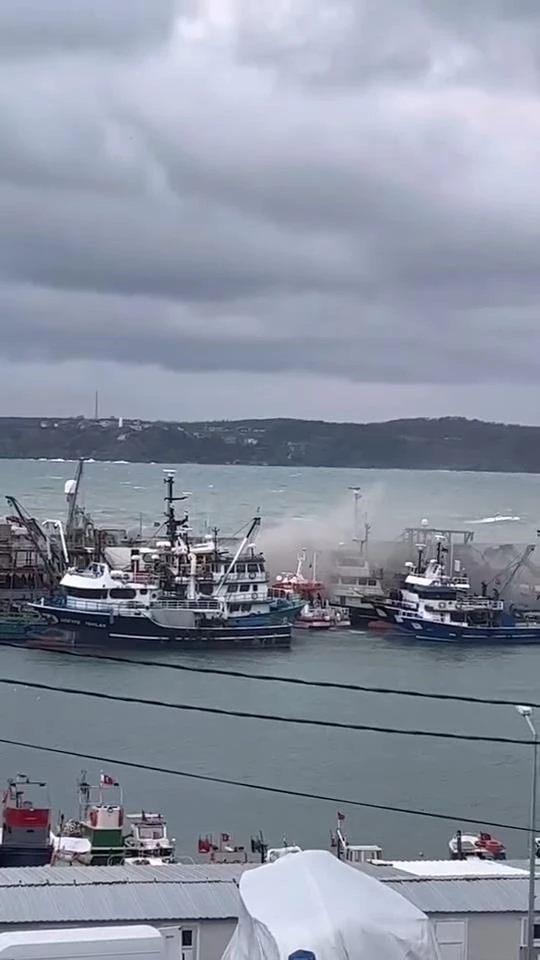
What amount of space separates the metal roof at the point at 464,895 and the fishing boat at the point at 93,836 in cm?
244

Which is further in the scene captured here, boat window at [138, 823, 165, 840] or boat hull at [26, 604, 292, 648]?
boat hull at [26, 604, 292, 648]

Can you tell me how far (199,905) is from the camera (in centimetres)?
267

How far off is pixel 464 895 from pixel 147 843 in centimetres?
280

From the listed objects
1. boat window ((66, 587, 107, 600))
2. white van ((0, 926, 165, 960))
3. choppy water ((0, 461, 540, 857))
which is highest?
white van ((0, 926, 165, 960))

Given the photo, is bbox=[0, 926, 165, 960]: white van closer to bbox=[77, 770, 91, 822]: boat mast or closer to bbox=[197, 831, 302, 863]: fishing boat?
bbox=[197, 831, 302, 863]: fishing boat

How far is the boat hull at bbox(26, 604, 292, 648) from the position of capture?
14289mm

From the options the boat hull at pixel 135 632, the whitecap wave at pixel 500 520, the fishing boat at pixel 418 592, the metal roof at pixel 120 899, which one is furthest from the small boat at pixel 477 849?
the whitecap wave at pixel 500 520

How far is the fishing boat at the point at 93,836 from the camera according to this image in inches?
203

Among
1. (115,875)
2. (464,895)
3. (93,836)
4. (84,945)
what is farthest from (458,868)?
(84,945)

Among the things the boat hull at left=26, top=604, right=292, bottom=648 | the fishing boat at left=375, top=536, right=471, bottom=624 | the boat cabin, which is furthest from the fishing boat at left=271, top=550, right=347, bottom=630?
the boat cabin

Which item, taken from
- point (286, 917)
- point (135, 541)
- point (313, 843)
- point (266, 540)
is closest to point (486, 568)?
point (266, 540)

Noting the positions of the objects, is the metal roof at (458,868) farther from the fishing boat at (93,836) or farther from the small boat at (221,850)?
the fishing boat at (93,836)

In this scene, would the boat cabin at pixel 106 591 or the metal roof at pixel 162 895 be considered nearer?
the metal roof at pixel 162 895

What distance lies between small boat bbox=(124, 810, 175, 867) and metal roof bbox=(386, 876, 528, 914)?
2256mm
